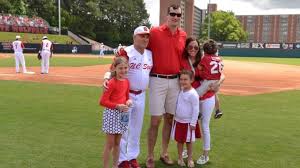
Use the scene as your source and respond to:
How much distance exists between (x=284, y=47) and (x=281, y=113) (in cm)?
5753

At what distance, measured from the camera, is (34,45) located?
51.4m

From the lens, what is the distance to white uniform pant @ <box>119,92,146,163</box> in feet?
17.3

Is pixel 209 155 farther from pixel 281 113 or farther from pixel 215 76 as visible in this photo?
pixel 281 113

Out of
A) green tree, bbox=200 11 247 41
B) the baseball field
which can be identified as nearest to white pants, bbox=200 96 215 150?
the baseball field

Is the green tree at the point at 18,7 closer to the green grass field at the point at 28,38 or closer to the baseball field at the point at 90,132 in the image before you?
the green grass field at the point at 28,38

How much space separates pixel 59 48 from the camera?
5431cm

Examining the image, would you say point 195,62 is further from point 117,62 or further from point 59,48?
point 59,48

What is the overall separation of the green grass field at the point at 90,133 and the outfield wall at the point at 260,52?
54741 millimetres

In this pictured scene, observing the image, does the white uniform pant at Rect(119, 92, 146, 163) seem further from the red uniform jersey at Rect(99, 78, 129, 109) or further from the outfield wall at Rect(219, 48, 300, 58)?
the outfield wall at Rect(219, 48, 300, 58)

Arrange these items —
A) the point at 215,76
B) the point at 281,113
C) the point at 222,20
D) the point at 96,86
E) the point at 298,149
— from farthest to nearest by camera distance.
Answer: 1. the point at 222,20
2. the point at 96,86
3. the point at 281,113
4. the point at 298,149
5. the point at 215,76

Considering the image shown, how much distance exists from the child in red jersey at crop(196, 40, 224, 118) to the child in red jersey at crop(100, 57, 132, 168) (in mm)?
1251

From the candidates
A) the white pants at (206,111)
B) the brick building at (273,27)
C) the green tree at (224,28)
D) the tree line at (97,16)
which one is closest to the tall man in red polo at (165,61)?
the white pants at (206,111)

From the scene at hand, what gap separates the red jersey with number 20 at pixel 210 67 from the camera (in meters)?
5.64

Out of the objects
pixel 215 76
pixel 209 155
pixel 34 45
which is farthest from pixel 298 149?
pixel 34 45
